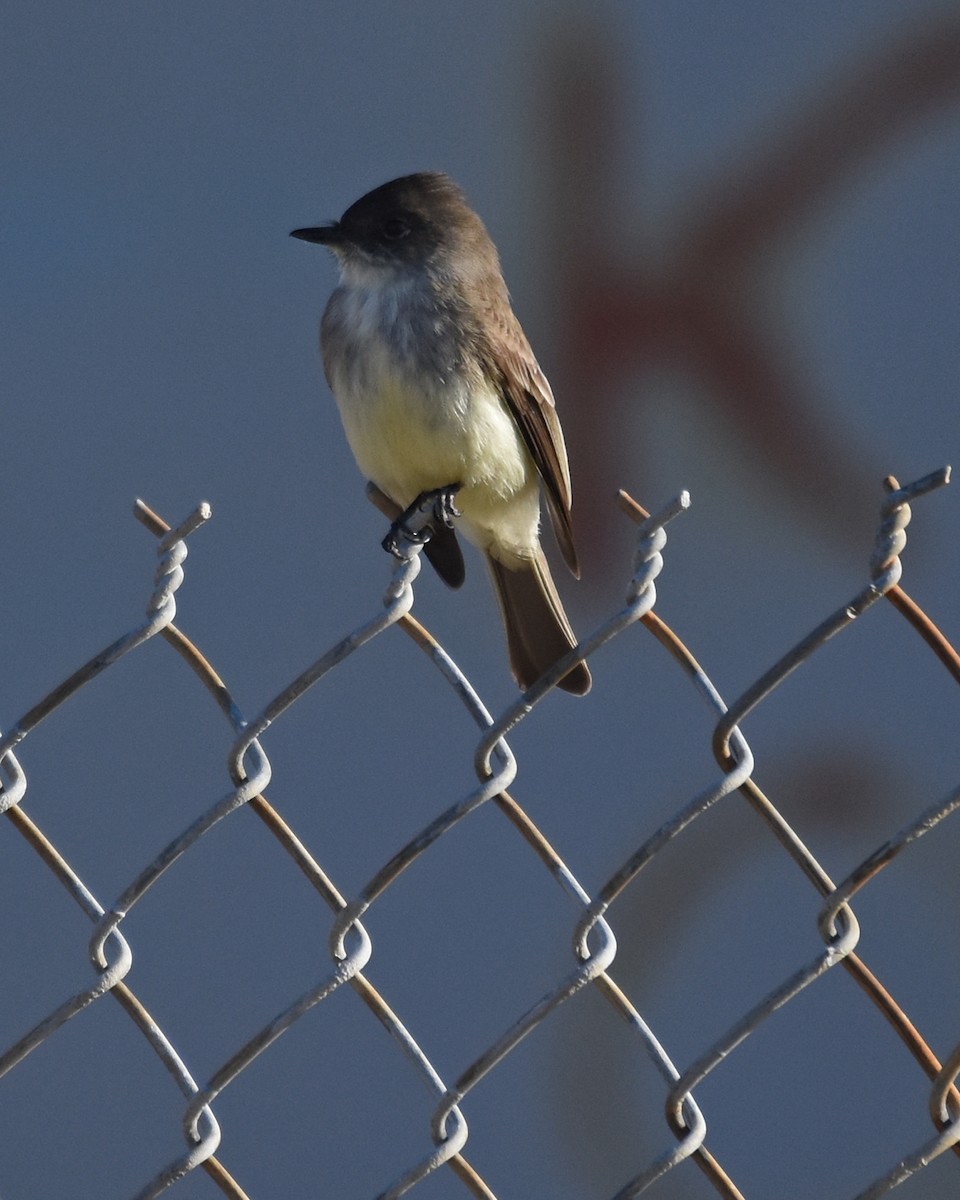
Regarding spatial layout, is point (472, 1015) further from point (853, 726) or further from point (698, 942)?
point (853, 726)

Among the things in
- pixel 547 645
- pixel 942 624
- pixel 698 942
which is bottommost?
pixel 698 942

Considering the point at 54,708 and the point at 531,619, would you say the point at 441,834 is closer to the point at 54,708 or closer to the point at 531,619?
the point at 54,708

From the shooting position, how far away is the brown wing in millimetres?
3305

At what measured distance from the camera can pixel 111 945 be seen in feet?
6.55

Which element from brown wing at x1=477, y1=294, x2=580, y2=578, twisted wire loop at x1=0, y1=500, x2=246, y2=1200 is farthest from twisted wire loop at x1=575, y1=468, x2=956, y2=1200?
brown wing at x1=477, y1=294, x2=580, y2=578

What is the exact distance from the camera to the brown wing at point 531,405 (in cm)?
330

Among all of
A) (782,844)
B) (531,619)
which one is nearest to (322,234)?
(531,619)

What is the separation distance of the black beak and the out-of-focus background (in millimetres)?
482

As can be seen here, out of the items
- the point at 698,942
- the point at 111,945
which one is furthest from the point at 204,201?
the point at 111,945

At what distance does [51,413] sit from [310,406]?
56 centimetres

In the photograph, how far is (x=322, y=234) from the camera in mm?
3395

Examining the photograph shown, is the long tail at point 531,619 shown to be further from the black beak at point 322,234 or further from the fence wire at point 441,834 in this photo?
the fence wire at point 441,834

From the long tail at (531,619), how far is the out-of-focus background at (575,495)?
0.49 metres

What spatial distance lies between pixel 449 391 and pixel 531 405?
0.63 feet
